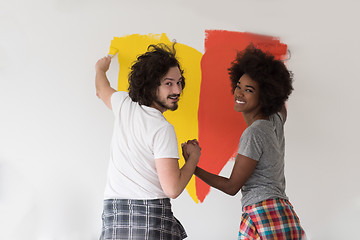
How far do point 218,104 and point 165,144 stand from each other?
0.66 meters

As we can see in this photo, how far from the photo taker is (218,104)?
5.88ft

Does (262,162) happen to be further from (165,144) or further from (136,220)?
(136,220)

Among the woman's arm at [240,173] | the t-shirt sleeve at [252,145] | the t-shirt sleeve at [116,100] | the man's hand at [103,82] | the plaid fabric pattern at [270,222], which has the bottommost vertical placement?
the plaid fabric pattern at [270,222]

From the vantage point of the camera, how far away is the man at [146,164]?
3.99 feet

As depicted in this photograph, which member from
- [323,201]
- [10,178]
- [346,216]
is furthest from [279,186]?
[10,178]

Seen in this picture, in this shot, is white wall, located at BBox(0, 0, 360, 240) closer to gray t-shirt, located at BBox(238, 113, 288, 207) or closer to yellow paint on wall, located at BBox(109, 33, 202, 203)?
yellow paint on wall, located at BBox(109, 33, 202, 203)

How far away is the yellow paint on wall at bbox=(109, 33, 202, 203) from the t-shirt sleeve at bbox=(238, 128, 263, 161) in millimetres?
441

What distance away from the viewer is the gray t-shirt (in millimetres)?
1355

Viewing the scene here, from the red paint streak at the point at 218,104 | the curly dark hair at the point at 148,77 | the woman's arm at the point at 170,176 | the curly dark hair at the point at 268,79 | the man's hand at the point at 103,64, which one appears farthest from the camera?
the red paint streak at the point at 218,104

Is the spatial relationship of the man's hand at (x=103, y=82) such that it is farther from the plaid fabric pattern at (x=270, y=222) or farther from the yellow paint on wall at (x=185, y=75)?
the plaid fabric pattern at (x=270, y=222)

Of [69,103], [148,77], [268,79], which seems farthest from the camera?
[69,103]

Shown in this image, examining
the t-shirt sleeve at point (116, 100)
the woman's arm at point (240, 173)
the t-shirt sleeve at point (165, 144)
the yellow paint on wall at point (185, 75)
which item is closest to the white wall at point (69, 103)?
the yellow paint on wall at point (185, 75)

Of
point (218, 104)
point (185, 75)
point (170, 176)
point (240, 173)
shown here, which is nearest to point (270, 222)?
point (240, 173)

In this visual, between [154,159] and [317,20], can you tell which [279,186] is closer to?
[154,159]
